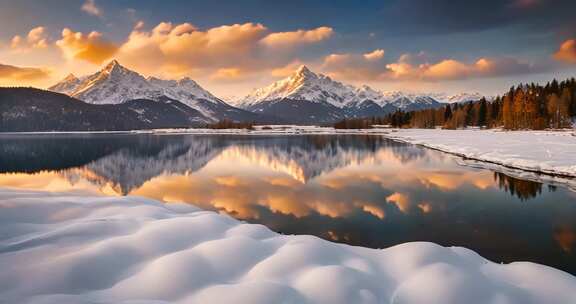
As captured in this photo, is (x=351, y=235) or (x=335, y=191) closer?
(x=351, y=235)

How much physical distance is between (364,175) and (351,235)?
1816cm

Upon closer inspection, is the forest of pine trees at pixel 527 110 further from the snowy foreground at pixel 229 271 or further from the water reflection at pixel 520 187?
the snowy foreground at pixel 229 271

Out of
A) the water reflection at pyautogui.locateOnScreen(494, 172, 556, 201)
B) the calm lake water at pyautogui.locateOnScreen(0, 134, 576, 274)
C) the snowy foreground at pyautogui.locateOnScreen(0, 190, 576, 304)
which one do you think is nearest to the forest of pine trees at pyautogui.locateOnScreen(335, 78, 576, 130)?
the calm lake water at pyautogui.locateOnScreen(0, 134, 576, 274)

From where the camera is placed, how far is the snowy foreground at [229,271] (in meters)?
6.30

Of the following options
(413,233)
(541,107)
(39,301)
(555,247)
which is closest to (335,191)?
(413,233)

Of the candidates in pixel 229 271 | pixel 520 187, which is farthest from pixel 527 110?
pixel 229 271

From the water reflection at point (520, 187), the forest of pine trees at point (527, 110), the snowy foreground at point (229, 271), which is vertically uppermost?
the forest of pine trees at point (527, 110)

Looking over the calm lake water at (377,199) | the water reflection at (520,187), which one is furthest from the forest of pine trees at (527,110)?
the water reflection at (520,187)

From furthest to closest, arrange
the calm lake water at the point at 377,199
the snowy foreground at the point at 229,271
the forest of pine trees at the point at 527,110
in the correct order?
the forest of pine trees at the point at 527,110 → the calm lake water at the point at 377,199 → the snowy foreground at the point at 229,271

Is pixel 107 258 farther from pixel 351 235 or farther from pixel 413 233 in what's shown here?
pixel 413 233

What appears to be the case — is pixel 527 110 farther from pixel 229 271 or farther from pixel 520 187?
pixel 229 271

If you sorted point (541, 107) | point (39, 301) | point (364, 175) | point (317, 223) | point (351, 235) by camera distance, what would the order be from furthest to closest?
point (541, 107) → point (364, 175) → point (317, 223) → point (351, 235) → point (39, 301)

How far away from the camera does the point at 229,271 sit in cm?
733

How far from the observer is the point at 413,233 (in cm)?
1398
